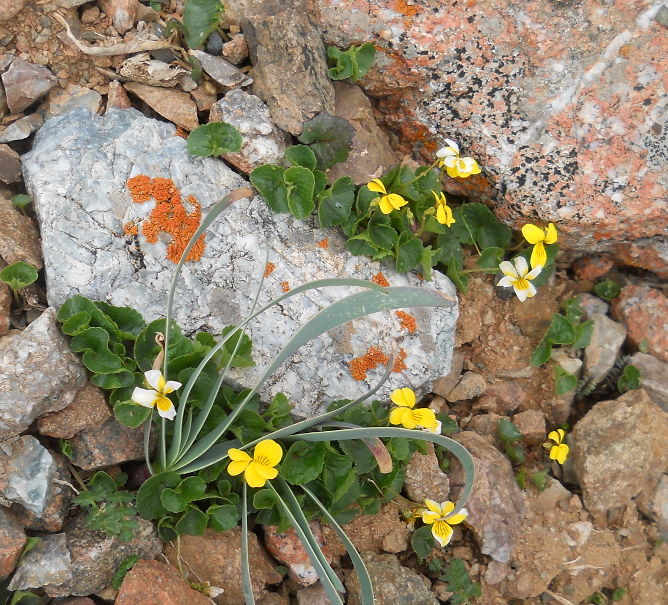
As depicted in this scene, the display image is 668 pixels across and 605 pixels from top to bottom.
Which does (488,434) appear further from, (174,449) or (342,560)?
(174,449)

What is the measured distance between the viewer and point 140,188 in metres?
3.21

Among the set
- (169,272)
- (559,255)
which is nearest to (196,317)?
(169,272)

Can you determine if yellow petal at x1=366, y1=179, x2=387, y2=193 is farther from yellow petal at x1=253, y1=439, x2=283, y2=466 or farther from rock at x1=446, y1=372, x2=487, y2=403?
yellow petal at x1=253, y1=439, x2=283, y2=466

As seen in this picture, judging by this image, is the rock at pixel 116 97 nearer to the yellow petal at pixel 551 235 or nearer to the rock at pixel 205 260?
the rock at pixel 205 260

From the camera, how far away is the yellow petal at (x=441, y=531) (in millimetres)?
3062

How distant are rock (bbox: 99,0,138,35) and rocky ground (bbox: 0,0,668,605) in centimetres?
1

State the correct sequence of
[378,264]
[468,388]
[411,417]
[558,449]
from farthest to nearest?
[468,388] < [558,449] < [378,264] < [411,417]

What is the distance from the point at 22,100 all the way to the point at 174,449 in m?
2.16

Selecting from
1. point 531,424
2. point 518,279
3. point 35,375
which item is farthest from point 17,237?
point 531,424

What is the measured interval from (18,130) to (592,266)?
393 cm

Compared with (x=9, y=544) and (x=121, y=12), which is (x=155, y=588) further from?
(x=121, y=12)

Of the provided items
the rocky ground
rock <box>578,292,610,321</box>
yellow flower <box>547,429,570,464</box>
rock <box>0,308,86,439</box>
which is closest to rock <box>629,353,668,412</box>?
the rocky ground

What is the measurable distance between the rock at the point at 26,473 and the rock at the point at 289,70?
220cm

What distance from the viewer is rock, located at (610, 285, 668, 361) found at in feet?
14.2
